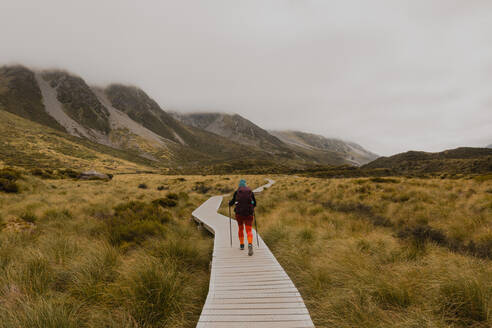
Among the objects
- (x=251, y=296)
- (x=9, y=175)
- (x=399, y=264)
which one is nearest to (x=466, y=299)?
(x=399, y=264)

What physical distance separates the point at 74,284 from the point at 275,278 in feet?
13.7

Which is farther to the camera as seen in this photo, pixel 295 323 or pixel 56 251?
pixel 56 251

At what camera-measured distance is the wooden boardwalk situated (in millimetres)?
3439

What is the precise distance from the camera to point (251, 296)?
4.20m

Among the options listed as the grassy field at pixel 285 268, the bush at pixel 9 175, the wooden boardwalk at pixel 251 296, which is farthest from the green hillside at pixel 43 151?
the wooden boardwalk at pixel 251 296

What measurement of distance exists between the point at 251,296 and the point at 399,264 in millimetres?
4038

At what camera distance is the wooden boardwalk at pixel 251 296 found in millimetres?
3439

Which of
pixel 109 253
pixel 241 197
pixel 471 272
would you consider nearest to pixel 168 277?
pixel 109 253

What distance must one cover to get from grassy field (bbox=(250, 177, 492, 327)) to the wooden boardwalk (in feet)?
1.73

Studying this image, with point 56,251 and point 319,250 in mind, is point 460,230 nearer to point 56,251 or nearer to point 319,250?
point 319,250

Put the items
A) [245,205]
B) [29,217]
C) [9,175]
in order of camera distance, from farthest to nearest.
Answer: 1. [9,175]
2. [29,217]
3. [245,205]

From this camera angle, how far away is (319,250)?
21.4 feet

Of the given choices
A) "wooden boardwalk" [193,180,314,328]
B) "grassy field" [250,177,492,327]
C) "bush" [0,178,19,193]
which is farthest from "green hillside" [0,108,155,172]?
"grassy field" [250,177,492,327]

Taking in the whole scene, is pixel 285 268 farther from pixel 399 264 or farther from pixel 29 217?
pixel 29 217
